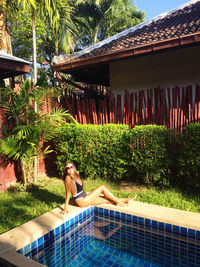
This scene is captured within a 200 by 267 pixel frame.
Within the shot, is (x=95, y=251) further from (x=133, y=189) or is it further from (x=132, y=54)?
(x=132, y=54)

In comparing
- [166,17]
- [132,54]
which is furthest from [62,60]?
[166,17]

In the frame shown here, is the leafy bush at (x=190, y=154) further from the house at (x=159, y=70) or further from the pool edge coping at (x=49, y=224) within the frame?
the pool edge coping at (x=49, y=224)

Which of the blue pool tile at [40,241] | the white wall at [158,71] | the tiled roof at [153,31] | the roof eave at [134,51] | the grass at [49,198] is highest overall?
the tiled roof at [153,31]

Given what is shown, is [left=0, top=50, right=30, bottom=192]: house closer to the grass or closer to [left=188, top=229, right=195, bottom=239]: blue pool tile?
the grass

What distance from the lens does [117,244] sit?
3451 millimetres

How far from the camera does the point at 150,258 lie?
3.12 metres

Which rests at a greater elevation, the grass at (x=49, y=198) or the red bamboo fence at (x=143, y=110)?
the red bamboo fence at (x=143, y=110)

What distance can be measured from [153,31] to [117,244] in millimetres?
6590

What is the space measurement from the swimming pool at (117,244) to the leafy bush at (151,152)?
60.9 inches

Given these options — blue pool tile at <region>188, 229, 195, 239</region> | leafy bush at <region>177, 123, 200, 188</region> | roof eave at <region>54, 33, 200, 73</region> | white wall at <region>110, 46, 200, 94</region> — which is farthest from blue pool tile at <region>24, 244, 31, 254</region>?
white wall at <region>110, 46, 200, 94</region>

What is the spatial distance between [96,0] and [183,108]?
18.2m

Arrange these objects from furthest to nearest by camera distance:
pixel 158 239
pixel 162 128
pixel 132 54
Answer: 1. pixel 132 54
2. pixel 162 128
3. pixel 158 239

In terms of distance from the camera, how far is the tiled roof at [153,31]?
6.53m

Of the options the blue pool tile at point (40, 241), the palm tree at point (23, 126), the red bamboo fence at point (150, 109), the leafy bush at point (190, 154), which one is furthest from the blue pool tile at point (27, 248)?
the red bamboo fence at point (150, 109)
